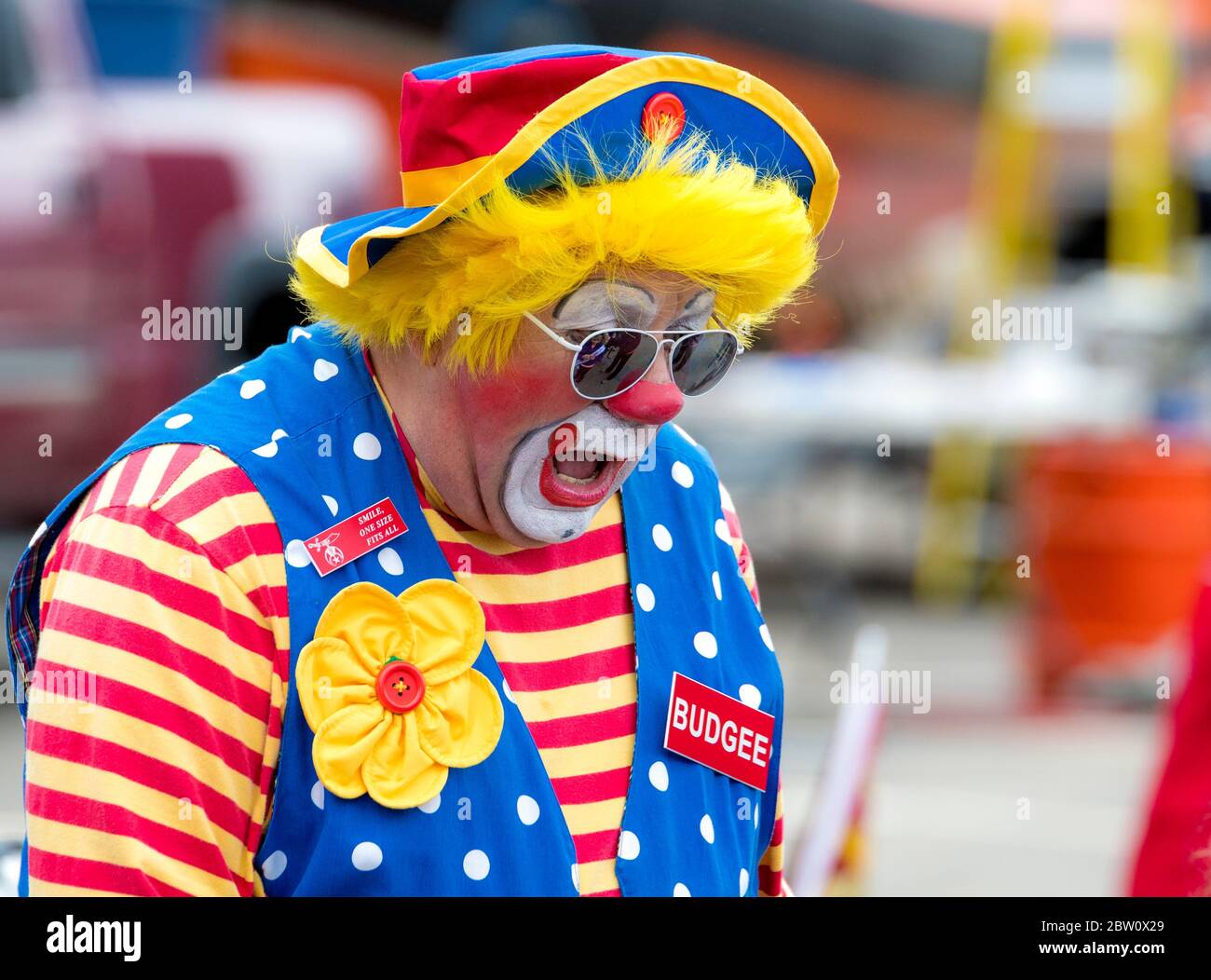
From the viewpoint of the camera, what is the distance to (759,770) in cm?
196

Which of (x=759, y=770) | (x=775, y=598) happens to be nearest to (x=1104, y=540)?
(x=775, y=598)

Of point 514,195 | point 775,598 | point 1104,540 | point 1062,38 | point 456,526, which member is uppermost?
point 1062,38

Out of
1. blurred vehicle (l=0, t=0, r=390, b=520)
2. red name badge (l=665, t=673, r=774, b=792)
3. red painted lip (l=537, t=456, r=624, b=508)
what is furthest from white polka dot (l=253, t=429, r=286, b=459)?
blurred vehicle (l=0, t=0, r=390, b=520)

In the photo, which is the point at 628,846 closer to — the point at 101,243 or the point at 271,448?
the point at 271,448

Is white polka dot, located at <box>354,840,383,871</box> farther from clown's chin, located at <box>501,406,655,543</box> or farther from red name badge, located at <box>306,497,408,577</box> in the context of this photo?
clown's chin, located at <box>501,406,655,543</box>

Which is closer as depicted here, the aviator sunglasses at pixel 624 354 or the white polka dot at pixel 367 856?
the white polka dot at pixel 367 856

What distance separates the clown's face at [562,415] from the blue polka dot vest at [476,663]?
0.09 meters

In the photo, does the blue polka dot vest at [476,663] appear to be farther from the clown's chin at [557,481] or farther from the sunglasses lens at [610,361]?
the sunglasses lens at [610,361]

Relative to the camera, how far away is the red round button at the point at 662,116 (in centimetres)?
173

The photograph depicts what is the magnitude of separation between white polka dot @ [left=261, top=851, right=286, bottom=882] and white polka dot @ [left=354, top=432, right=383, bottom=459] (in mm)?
408

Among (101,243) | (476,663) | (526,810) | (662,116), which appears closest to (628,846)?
(526,810)

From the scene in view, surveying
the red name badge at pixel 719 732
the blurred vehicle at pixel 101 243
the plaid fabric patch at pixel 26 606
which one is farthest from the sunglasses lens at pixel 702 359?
the blurred vehicle at pixel 101 243

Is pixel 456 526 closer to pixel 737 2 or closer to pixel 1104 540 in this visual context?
pixel 1104 540

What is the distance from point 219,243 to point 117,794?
6.30m
